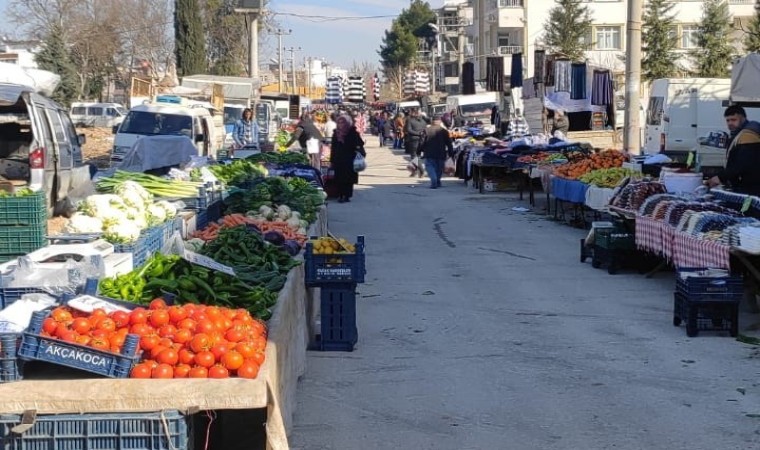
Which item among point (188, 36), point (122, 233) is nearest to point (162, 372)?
point (122, 233)

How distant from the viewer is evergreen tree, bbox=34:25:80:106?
5097 centimetres

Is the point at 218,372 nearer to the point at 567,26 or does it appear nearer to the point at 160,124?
the point at 160,124

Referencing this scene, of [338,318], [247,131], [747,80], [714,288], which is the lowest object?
[338,318]

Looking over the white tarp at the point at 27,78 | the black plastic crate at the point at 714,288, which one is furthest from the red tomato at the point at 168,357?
the white tarp at the point at 27,78

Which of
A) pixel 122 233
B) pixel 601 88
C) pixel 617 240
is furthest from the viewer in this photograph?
pixel 601 88

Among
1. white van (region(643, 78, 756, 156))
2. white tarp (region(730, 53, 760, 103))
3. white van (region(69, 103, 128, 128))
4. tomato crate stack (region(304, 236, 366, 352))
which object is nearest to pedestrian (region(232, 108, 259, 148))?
white van (region(643, 78, 756, 156))

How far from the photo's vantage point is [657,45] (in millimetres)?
62031

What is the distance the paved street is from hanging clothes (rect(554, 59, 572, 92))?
1713cm

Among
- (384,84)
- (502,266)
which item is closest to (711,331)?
(502,266)

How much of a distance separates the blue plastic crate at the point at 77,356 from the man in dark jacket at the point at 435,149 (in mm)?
21539

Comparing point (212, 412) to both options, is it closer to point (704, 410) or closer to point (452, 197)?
point (704, 410)

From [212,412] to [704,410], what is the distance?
3.71 metres

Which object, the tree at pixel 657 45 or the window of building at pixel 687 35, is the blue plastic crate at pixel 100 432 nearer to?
the tree at pixel 657 45

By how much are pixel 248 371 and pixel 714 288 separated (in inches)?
214
